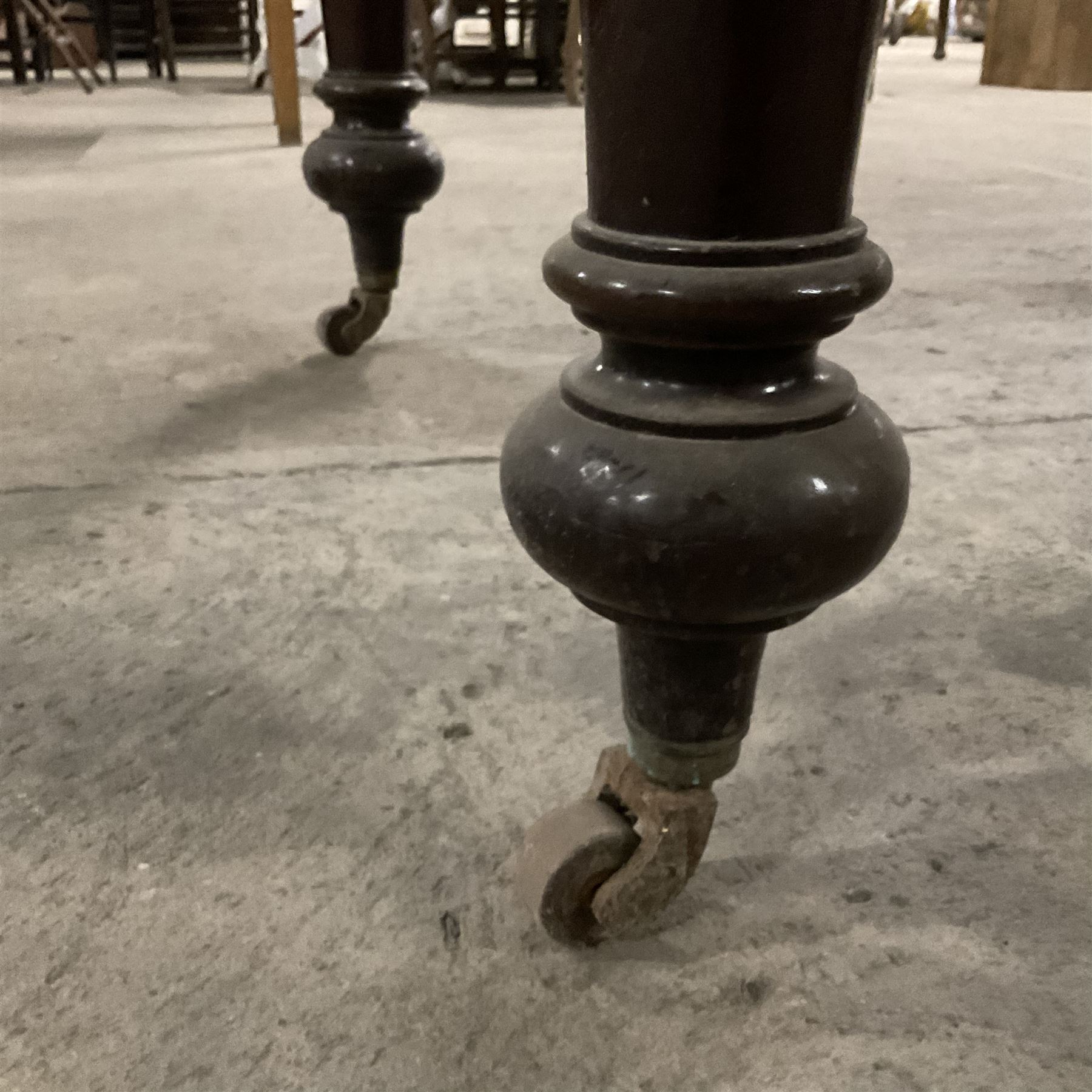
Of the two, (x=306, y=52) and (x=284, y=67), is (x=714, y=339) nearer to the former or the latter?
(x=284, y=67)

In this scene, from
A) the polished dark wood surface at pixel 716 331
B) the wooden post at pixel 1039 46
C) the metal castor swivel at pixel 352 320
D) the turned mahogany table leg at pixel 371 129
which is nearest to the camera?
the polished dark wood surface at pixel 716 331

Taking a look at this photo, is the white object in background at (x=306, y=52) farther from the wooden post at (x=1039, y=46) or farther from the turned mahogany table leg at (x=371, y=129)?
the turned mahogany table leg at (x=371, y=129)

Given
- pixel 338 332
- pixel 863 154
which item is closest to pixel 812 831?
pixel 338 332

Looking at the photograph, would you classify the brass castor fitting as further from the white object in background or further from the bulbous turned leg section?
the white object in background

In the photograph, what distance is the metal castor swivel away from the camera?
1.47 m

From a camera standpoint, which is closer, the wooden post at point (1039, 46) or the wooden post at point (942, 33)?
the wooden post at point (1039, 46)

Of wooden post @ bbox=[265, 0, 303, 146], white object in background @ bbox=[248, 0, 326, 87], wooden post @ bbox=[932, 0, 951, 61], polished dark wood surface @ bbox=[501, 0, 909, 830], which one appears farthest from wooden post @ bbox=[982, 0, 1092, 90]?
polished dark wood surface @ bbox=[501, 0, 909, 830]

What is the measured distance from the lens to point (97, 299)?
1761 millimetres

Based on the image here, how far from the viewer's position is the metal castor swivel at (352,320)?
4.82 ft

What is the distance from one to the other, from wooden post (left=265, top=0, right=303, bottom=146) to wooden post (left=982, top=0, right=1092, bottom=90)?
3114mm

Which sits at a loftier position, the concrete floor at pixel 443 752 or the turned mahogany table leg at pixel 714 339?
the turned mahogany table leg at pixel 714 339

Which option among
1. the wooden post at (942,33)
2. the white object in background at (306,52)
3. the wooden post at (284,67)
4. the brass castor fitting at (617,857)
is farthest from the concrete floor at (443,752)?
the wooden post at (942,33)

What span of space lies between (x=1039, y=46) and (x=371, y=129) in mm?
4850

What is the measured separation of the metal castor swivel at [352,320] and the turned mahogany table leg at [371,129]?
4.3 inches
